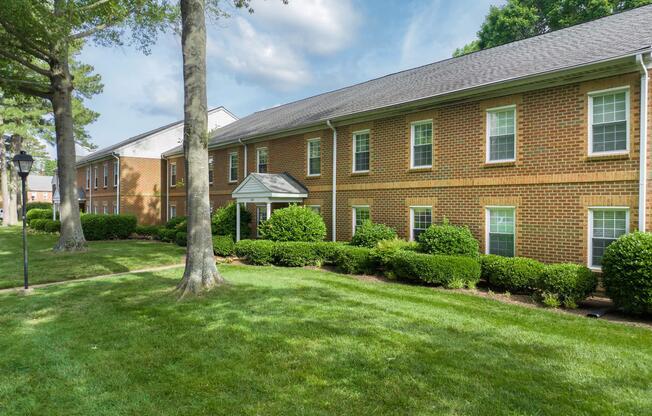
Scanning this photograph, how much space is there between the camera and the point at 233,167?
21938 mm

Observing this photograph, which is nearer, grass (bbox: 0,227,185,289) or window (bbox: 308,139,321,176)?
grass (bbox: 0,227,185,289)

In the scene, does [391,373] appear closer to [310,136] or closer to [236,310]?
[236,310]

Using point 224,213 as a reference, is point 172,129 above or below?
above

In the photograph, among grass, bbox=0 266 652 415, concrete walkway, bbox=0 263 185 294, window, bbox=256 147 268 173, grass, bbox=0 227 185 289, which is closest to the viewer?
grass, bbox=0 266 652 415

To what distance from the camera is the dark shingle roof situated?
9.68m

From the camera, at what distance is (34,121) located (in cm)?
3425

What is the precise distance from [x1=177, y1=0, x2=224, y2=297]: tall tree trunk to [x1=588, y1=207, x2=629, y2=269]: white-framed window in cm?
878

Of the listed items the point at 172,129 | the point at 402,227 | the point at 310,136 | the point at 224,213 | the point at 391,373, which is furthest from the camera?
the point at 172,129

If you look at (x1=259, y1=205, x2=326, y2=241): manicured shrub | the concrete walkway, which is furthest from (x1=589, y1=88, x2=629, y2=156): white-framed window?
the concrete walkway

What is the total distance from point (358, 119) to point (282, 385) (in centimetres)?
1167

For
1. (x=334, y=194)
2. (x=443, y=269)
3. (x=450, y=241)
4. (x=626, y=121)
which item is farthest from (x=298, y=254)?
(x=626, y=121)

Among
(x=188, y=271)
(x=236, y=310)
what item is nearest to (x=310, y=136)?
(x=188, y=271)

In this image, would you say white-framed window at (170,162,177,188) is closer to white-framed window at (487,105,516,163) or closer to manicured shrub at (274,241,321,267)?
manicured shrub at (274,241,321,267)

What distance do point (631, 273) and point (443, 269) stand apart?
3762mm
